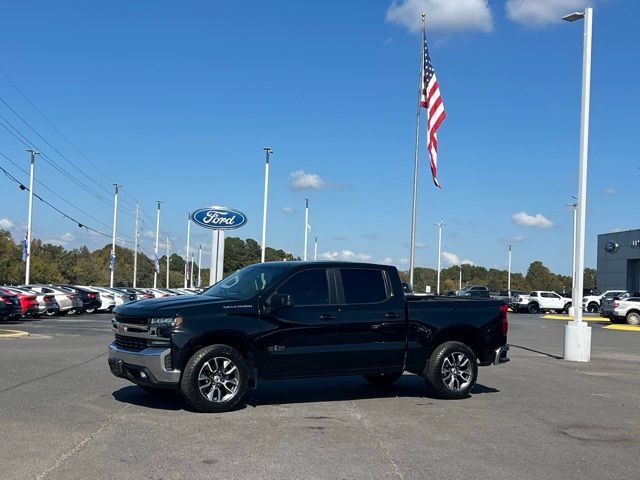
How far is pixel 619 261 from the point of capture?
64625mm

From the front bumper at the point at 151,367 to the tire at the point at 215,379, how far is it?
0.18 metres

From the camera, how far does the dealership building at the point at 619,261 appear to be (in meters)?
62.3

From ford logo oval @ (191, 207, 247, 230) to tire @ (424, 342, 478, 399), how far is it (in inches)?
1119

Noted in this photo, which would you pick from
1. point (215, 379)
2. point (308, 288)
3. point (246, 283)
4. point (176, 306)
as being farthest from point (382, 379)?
point (176, 306)

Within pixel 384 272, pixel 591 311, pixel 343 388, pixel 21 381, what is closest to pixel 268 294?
pixel 384 272

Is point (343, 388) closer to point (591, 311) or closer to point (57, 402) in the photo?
point (57, 402)

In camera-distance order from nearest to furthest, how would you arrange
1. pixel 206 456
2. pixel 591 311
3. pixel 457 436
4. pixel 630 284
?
pixel 206 456 < pixel 457 436 < pixel 591 311 < pixel 630 284

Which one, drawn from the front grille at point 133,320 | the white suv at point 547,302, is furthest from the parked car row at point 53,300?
the white suv at point 547,302

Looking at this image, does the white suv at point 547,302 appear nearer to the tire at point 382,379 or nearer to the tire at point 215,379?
the tire at point 382,379

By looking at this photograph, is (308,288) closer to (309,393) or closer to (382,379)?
(309,393)

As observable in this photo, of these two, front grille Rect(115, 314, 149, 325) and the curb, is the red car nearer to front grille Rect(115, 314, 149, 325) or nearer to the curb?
the curb

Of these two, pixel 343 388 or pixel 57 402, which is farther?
pixel 343 388

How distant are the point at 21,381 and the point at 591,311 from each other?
48.7 m

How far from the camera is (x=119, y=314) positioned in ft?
30.6
